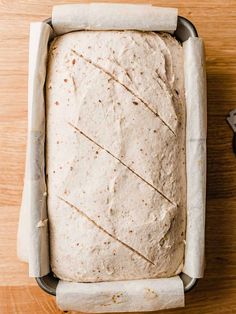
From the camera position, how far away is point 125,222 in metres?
1.39

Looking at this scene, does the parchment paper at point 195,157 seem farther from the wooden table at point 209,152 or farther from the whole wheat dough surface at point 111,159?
the wooden table at point 209,152

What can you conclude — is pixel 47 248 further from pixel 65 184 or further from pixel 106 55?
pixel 106 55

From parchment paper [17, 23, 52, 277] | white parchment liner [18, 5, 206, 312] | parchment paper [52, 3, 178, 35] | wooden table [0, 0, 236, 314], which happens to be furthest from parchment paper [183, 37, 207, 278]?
parchment paper [17, 23, 52, 277]

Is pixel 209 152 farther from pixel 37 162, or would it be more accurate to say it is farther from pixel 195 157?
pixel 37 162

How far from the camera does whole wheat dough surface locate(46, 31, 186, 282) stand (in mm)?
1383

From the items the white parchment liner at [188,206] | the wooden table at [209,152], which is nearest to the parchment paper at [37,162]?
the white parchment liner at [188,206]

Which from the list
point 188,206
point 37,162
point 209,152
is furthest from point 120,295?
point 209,152

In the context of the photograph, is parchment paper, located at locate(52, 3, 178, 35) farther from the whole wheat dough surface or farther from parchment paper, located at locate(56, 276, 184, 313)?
parchment paper, located at locate(56, 276, 184, 313)

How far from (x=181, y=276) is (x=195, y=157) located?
12.4 inches

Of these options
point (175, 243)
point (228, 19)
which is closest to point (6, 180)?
point (175, 243)

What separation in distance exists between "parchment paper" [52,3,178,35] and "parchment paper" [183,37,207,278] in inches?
4.1

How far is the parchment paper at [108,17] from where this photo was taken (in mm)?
1412

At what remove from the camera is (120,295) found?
141 cm

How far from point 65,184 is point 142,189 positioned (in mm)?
189
